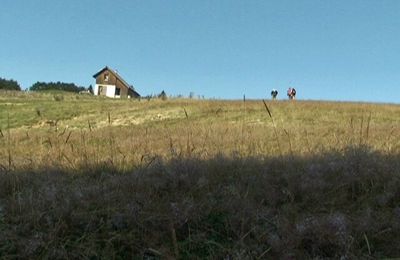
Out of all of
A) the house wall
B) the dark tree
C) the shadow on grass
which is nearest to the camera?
the shadow on grass

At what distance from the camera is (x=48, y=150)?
6875 millimetres

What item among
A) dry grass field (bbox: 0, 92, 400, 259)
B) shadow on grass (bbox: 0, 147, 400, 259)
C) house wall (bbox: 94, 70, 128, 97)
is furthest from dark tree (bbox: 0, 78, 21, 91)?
shadow on grass (bbox: 0, 147, 400, 259)

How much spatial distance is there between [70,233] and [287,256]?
165 centimetres

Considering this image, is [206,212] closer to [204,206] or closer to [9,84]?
[204,206]

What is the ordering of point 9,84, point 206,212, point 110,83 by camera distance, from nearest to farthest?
1. point 206,212
2. point 110,83
3. point 9,84

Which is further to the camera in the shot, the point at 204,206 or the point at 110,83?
the point at 110,83

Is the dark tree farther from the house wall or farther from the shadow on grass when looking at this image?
the shadow on grass

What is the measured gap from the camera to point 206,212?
3.93m

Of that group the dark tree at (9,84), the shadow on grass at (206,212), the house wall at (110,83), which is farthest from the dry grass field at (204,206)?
the dark tree at (9,84)

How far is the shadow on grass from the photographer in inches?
140

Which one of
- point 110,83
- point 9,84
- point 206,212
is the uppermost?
point 110,83

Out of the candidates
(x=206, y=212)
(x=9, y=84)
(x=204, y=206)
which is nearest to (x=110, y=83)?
(x=9, y=84)

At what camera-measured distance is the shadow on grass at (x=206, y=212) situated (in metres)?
3.56

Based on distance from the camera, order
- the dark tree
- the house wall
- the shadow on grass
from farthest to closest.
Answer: the dark tree < the house wall < the shadow on grass
